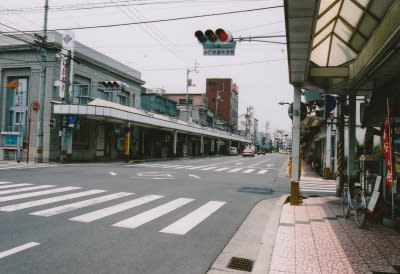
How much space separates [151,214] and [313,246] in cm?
392

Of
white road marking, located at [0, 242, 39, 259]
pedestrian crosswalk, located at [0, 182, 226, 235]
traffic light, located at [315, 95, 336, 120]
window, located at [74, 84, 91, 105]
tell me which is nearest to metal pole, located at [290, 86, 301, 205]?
traffic light, located at [315, 95, 336, 120]

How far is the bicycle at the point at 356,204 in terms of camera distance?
7347 mm

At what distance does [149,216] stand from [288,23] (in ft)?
16.9

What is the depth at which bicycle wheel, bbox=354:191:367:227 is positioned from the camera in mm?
7305

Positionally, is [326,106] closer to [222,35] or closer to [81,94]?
[222,35]

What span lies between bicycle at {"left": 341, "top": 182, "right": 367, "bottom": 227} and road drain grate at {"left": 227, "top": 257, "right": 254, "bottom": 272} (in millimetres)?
3395

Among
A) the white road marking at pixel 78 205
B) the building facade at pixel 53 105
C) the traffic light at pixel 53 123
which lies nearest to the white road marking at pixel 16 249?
the white road marking at pixel 78 205

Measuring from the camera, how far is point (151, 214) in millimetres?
8203

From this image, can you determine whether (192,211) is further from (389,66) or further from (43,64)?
(43,64)

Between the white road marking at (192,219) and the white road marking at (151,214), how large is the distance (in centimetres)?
63

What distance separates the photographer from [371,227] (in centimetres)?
745

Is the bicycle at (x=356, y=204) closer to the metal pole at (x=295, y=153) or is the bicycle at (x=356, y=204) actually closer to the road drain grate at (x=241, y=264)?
the metal pole at (x=295, y=153)

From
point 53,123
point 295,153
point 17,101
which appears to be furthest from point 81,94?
point 295,153

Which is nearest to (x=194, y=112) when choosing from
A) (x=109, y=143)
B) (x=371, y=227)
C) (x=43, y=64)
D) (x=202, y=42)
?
(x=109, y=143)
